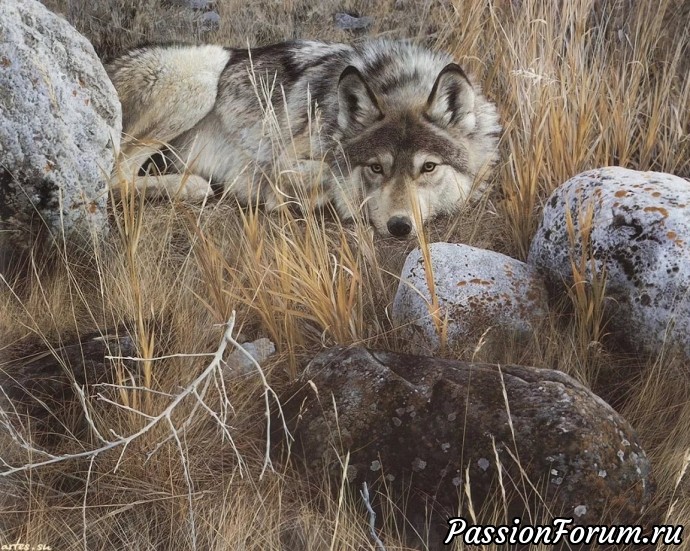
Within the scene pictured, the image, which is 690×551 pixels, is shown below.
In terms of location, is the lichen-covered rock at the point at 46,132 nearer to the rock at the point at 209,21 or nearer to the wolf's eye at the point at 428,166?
the wolf's eye at the point at 428,166

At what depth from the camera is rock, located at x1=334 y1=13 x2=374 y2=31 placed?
22.4 ft

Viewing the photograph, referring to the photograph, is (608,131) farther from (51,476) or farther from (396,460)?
(51,476)

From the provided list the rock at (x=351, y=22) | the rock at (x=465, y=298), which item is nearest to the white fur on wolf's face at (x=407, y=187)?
the rock at (x=465, y=298)

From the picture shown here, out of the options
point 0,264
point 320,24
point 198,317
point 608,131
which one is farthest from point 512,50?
point 0,264

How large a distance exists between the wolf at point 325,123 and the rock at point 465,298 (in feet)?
2.72

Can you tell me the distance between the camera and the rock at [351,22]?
22.4 feet

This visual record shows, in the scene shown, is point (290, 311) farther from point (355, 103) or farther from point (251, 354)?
point (355, 103)

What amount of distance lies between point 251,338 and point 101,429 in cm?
89

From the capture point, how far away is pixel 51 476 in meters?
2.95

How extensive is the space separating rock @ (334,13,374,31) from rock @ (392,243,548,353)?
359cm

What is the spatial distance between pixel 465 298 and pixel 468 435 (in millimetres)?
1049

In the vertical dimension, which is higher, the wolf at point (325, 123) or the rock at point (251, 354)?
the wolf at point (325, 123)

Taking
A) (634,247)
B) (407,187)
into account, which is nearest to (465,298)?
(634,247)

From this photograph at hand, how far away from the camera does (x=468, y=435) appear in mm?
2701
